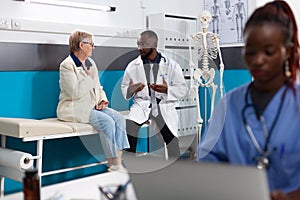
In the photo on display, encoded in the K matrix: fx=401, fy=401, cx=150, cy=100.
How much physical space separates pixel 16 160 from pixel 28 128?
0.18 m

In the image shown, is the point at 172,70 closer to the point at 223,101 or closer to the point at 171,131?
the point at 171,131

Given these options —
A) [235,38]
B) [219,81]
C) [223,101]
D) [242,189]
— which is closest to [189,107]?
[219,81]

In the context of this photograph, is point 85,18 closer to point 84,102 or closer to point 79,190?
point 84,102

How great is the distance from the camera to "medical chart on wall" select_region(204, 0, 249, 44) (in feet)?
10.6

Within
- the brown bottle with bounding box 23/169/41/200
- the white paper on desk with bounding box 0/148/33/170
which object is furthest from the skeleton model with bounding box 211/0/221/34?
the brown bottle with bounding box 23/169/41/200

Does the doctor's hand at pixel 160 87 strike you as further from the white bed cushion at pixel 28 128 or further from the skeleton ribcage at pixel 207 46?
the skeleton ribcage at pixel 207 46

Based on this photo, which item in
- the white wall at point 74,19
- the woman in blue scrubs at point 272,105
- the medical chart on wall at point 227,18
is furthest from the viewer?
the medical chart on wall at point 227,18

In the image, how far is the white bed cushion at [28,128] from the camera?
2.12m

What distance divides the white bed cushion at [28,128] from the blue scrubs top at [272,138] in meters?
1.48

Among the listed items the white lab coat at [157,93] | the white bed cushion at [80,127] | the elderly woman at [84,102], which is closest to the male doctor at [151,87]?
the white lab coat at [157,93]

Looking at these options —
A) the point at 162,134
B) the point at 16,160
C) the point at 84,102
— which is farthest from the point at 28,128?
the point at 162,134

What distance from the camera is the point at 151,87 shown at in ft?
7.42

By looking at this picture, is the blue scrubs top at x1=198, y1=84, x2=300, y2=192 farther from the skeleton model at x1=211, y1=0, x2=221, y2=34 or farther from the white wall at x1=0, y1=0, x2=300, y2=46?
the skeleton model at x1=211, y1=0, x2=221, y2=34

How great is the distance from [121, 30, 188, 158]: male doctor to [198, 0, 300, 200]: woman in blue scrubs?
1375mm
